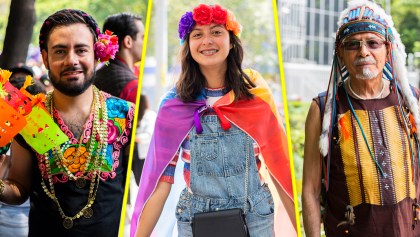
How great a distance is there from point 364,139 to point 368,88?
0.81 feet

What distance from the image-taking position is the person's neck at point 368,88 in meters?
2.63

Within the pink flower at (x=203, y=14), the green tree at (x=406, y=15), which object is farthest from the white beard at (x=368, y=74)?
the green tree at (x=406, y=15)

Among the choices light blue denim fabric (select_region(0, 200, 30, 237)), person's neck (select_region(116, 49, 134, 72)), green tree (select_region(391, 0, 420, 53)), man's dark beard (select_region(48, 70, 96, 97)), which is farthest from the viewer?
green tree (select_region(391, 0, 420, 53))

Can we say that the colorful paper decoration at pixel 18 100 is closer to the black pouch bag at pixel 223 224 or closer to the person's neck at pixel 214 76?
the person's neck at pixel 214 76

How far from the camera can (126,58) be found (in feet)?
10.7

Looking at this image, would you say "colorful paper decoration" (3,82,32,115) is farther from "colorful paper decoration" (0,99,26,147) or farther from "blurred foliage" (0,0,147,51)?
"blurred foliage" (0,0,147,51)

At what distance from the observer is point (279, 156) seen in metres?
2.22

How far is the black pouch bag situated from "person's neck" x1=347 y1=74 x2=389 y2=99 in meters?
0.89

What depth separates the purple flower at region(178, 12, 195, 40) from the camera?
7.19 ft

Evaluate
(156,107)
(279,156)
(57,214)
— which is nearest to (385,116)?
(279,156)

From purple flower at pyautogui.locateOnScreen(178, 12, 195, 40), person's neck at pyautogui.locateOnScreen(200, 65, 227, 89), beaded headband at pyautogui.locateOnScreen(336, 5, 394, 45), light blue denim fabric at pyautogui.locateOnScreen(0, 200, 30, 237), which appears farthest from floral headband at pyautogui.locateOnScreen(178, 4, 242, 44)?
light blue denim fabric at pyautogui.locateOnScreen(0, 200, 30, 237)

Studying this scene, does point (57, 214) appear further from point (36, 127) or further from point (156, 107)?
point (156, 107)

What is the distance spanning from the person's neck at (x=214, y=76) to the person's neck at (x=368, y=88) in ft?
2.40

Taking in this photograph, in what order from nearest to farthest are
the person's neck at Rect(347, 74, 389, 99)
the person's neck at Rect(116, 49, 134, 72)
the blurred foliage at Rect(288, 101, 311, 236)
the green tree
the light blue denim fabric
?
the person's neck at Rect(347, 74, 389, 99) < the light blue denim fabric < the person's neck at Rect(116, 49, 134, 72) < the blurred foliage at Rect(288, 101, 311, 236) < the green tree
